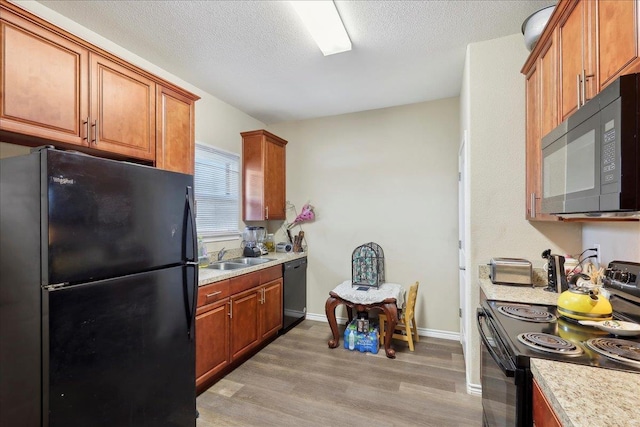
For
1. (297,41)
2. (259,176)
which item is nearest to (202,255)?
(259,176)

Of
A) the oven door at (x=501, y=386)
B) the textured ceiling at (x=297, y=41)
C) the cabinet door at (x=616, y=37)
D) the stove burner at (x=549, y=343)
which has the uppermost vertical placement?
the textured ceiling at (x=297, y=41)

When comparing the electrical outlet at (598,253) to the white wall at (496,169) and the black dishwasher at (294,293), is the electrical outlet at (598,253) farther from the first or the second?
the black dishwasher at (294,293)

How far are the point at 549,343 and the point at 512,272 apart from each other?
995 millimetres

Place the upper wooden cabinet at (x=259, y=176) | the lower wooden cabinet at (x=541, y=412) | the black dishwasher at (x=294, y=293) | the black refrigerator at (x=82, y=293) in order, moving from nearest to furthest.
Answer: the lower wooden cabinet at (x=541, y=412) → the black refrigerator at (x=82, y=293) → the black dishwasher at (x=294, y=293) → the upper wooden cabinet at (x=259, y=176)

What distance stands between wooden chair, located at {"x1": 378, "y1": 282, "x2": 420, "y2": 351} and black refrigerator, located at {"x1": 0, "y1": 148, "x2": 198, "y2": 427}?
2107 mm

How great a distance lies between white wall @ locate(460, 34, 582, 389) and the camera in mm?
2145

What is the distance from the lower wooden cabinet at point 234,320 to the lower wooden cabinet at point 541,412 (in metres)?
2.06

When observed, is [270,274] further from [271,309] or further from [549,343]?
[549,343]

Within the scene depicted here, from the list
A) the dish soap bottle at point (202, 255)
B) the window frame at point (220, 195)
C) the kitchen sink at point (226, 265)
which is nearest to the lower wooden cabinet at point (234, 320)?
the kitchen sink at point (226, 265)

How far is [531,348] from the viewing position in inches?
42.0

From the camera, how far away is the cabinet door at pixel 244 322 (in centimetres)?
261

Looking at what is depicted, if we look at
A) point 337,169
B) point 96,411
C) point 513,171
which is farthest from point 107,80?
point 513,171

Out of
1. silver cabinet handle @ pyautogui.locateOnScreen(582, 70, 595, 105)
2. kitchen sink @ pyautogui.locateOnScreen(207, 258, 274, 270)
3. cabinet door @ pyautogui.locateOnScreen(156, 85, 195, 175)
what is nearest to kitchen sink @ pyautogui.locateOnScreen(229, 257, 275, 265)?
kitchen sink @ pyautogui.locateOnScreen(207, 258, 274, 270)

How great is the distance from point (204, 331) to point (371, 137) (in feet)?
9.23
